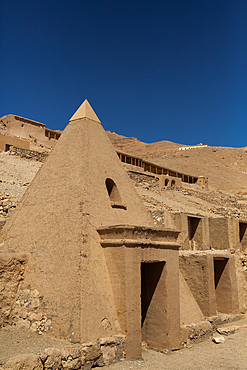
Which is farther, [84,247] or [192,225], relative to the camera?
Result: [192,225]

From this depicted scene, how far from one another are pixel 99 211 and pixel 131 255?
97cm

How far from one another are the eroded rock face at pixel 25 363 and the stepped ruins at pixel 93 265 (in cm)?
11

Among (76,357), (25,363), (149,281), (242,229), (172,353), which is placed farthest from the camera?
(242,229)

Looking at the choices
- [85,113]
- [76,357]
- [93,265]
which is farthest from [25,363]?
[85,113]

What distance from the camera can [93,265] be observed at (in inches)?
204

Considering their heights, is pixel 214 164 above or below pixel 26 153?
above

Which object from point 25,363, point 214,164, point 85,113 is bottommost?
point 25,363

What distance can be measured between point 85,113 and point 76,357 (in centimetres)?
471

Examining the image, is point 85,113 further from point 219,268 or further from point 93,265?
point 219,268

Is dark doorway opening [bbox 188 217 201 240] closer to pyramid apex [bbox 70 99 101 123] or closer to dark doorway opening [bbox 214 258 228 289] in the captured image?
dark doorway opening [bbox 214 258 228 289]

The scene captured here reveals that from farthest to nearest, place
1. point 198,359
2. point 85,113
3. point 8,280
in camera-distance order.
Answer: point 85,113, point 198,359, point 8,280

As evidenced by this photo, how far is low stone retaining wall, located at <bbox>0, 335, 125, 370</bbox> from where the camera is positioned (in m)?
3.88

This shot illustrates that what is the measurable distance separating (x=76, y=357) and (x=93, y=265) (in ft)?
4.25

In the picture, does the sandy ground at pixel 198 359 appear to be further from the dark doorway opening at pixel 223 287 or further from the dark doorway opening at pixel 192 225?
the dark doorway opening at pixel 192 225
